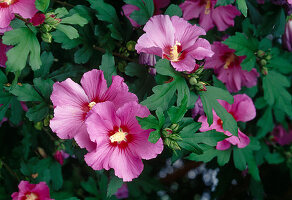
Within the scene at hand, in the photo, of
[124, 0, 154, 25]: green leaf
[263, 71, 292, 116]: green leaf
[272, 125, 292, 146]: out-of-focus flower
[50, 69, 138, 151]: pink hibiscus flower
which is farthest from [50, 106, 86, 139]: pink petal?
[272, 125, 292, 146]: out-of-focus flower

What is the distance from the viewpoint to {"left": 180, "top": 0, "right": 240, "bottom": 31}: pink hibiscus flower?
1280 millimetres

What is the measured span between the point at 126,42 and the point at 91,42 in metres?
0.12

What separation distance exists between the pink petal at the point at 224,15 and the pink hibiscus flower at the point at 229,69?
0.08 meters

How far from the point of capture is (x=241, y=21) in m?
1.38

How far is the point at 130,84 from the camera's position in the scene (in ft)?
3.51

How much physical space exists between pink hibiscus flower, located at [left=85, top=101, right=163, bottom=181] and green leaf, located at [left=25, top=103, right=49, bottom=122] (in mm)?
258

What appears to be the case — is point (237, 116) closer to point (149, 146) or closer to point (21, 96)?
point (149, 146)

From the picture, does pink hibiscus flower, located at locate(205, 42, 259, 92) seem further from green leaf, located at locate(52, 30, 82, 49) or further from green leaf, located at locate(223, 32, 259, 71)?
green leaf, located at locate(52, 30, 82, 49)

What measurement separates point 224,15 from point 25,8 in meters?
0.72

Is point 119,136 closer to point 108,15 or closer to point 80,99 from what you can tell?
point 80,99

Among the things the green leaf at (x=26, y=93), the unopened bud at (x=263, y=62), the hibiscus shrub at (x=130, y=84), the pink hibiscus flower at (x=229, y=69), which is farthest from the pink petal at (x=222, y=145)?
the green leaf at (x=26, y=93)

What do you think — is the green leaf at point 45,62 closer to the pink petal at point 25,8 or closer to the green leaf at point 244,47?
the pink petal at point 25,8

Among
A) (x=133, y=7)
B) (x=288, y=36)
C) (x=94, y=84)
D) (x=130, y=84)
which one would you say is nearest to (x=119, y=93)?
(x=94, y=84)

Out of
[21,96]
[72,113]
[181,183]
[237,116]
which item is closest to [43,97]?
[21,96]
